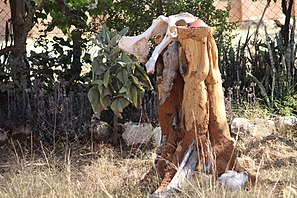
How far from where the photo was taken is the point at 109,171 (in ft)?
14.3

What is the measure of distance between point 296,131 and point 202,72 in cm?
217

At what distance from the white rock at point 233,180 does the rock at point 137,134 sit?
159 cm

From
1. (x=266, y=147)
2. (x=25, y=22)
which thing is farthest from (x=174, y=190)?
(x=25, y=22)

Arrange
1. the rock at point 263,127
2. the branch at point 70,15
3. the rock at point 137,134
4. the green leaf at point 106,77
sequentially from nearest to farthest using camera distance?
the green leaf at point 106,77 → the rock at point 137,134 → the rock at point 263,127 → the branch at point 70,15

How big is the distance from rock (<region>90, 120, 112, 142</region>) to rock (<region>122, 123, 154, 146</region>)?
157 mm

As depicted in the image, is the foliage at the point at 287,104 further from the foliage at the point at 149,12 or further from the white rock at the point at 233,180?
the white rock at the point at 233,180

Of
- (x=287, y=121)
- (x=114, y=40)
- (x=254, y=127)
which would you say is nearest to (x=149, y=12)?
(x=114, y=40)

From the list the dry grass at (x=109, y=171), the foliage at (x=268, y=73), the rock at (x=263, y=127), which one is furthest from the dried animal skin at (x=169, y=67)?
the foliage at (x=268, y=73)

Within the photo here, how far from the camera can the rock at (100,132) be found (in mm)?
5258

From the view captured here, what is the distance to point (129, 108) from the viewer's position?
18.8ft

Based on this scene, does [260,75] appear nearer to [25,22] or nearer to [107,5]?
[107,5]

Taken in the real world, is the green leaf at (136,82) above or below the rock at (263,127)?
above

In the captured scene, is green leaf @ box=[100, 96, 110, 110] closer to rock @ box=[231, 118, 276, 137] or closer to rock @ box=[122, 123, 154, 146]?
rock @ box=[122, 123, 154, 146]

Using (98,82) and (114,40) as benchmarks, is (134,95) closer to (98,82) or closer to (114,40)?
(98,82)
